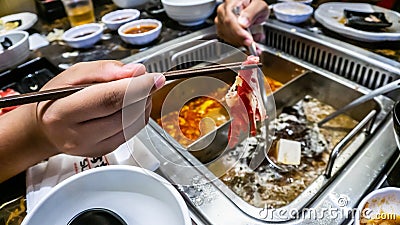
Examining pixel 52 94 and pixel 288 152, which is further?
pixel 288 152

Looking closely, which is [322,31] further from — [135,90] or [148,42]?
[135,90]

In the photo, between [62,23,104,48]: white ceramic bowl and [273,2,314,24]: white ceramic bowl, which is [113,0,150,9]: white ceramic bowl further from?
[273,2,314,24]: white ceramic bowl

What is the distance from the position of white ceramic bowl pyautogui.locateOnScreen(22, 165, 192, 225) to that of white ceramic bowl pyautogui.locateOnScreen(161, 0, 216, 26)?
1011mm

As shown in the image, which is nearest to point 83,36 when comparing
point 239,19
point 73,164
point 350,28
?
point 239,19

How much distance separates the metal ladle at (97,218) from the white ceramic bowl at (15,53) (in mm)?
974

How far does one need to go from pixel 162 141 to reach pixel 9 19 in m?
1.34

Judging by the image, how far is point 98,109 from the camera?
2.34 ft

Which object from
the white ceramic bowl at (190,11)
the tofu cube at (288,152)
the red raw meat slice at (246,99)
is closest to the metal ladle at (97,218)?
the red raw meat slice at (246,99)

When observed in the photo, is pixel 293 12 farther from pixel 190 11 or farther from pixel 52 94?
pixel 52 94

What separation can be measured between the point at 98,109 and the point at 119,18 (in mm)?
1083

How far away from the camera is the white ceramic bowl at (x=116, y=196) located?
689mm

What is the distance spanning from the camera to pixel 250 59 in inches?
33.6

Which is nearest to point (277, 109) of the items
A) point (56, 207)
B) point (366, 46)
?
point (366, 46)

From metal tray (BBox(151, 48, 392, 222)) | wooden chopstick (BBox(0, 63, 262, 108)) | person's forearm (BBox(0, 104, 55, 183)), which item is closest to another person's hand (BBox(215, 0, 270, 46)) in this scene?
metal tray (BBox(151, 48, 392, 222))
